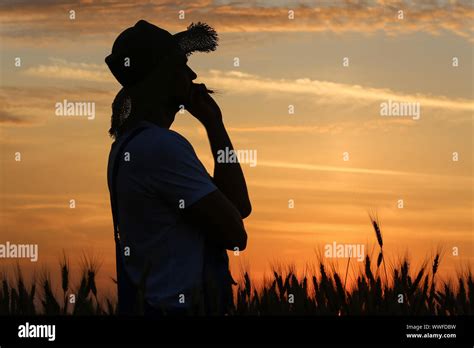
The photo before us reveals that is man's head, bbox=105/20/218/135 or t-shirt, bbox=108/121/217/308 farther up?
man's head, bbox=105/20/218/135

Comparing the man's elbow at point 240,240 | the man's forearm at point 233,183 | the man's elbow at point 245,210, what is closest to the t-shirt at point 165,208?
the man's elbow at point 240,240

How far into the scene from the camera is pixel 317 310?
5.35m

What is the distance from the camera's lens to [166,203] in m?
4.64

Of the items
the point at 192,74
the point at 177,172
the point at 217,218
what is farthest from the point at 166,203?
the point at 192,74

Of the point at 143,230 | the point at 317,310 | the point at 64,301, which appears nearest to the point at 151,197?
the point at 143,230

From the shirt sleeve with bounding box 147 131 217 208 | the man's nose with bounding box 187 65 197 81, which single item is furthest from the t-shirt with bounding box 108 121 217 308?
the man's nose with bounding box 187 65 197 81

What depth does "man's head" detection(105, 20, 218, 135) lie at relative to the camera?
499 cm

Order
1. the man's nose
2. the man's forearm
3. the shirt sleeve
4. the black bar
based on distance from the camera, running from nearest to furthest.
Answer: the black bar
the shirt sleeve
the man's forearm
the man's nose

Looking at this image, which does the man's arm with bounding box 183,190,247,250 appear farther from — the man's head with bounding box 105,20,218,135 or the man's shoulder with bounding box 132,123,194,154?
the man's head with bounding box 105,20,218,135

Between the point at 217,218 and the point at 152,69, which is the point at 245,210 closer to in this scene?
the point at 217,218

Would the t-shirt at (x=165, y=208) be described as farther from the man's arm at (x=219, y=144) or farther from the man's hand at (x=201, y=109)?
the man's hand at (x=201, y=109)

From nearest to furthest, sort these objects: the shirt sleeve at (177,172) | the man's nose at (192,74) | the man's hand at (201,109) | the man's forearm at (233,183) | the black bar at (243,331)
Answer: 1. the black bar at (243,331)
2. the shirt sleeve at (177,172)
3. the man's forearm at (233,183)
4. the man's nose at (192,74)
5. the man's hand at (201,109)

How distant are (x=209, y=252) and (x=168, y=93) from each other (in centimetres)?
102

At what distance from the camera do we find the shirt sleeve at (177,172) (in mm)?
4535
